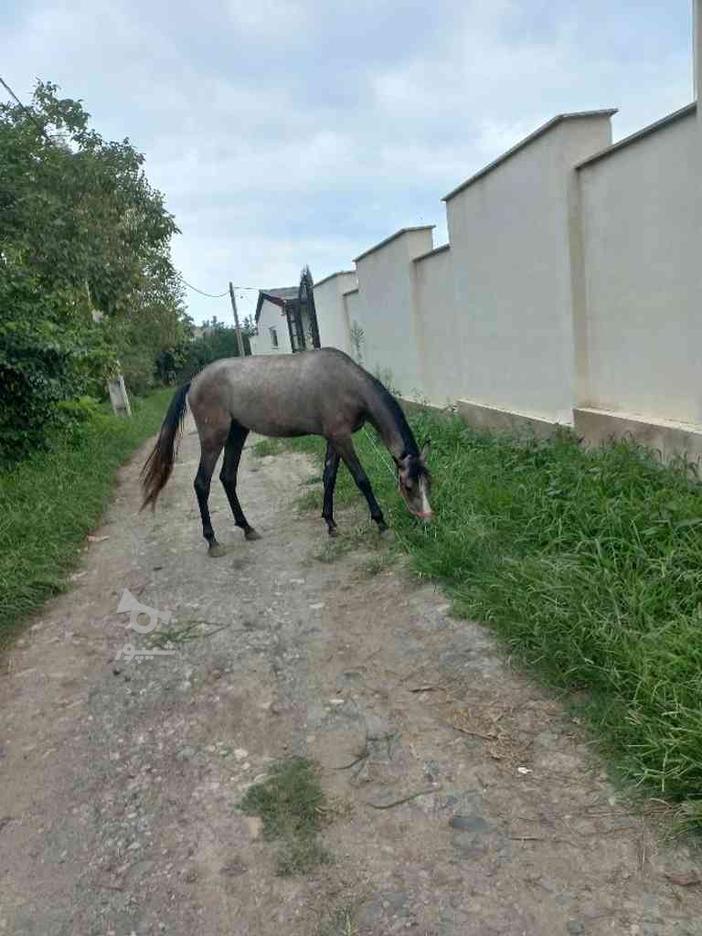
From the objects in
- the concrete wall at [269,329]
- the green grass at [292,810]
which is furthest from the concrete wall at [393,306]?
the concrete wall at [269,329]

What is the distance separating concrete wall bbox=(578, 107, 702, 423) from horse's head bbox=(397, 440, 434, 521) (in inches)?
58.2

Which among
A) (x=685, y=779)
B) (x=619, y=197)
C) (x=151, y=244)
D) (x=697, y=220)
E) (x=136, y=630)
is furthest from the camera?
(x=151, y=244)

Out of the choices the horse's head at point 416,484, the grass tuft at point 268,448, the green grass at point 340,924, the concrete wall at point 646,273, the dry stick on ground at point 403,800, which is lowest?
the dry stick on ground at point 403,800

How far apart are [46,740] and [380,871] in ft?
5.32

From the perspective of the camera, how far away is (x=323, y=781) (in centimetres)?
225

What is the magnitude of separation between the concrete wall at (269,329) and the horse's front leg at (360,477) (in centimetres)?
1825

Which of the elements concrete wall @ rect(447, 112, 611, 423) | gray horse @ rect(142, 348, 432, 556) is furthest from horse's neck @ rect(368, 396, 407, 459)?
concrete wall @ rect(447, 112, 611, 423)

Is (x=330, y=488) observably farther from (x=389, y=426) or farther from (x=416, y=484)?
(x=416, y=484)

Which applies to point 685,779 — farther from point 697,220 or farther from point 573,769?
point 697,220

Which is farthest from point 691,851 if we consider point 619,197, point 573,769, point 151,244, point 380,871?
point 151,244

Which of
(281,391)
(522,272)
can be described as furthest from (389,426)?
(522,272)

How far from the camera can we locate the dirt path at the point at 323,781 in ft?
5.70

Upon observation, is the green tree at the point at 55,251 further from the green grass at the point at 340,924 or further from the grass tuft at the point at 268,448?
the green grass at the point at 340,924

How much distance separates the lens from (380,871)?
1.85 m
